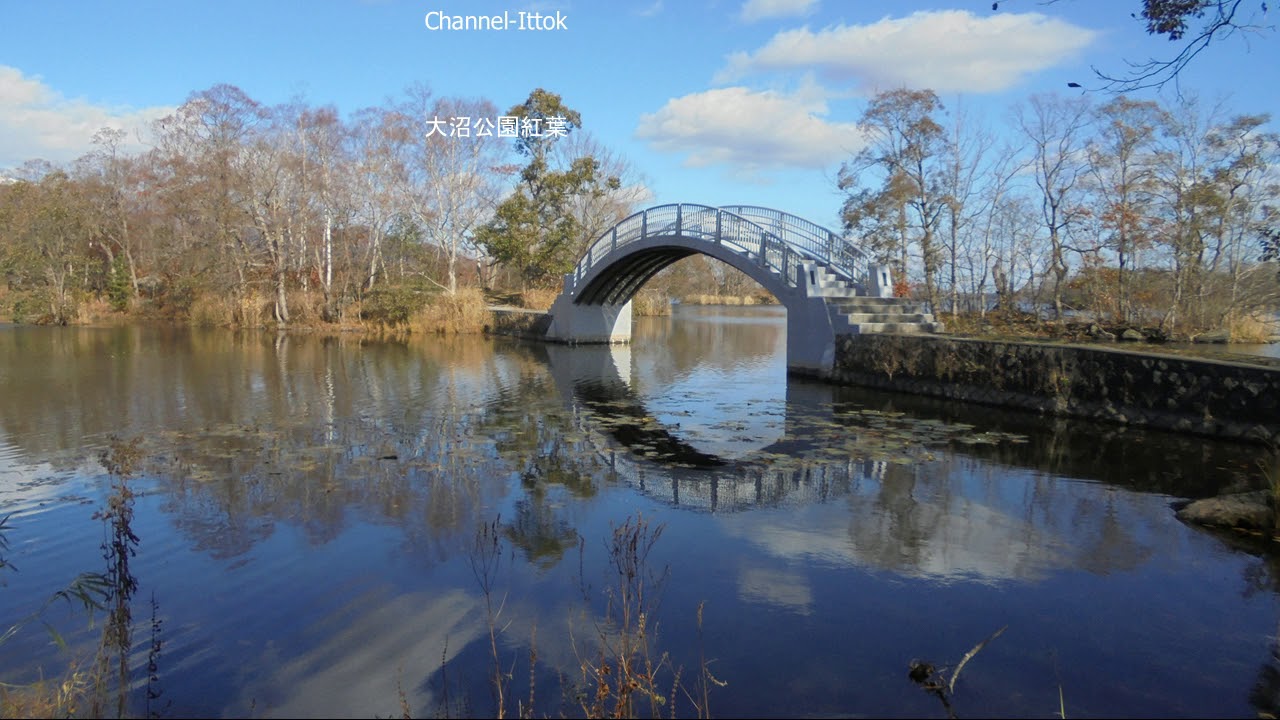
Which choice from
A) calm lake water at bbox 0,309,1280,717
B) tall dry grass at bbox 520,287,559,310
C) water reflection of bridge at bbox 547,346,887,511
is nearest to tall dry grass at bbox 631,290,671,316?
tall dry grass at bbox 520,287,559,310

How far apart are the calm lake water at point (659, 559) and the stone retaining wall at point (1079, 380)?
54 centimetres

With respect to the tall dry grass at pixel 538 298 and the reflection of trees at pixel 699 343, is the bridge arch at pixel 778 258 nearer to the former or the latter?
the reflection of trees at pixel 699 343

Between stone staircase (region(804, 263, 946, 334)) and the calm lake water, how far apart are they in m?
4.16

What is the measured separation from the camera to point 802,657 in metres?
4.30

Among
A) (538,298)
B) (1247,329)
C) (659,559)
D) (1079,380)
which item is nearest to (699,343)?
(538,298)

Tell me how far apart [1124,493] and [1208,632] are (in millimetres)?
3545

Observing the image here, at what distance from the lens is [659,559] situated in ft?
19.4

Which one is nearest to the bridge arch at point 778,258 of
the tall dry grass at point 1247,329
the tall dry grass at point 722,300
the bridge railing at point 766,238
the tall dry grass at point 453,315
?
the bridge railing at point 766,238

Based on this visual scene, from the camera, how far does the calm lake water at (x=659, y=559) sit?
4.05 metres

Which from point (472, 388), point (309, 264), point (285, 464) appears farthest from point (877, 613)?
point (309, 264)

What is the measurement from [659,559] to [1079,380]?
30.0 ft

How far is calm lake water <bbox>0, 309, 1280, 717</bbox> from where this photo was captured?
13.3 ft

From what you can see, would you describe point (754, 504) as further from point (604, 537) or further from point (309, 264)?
point (309, 264)

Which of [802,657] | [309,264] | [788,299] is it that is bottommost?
[802,657]
